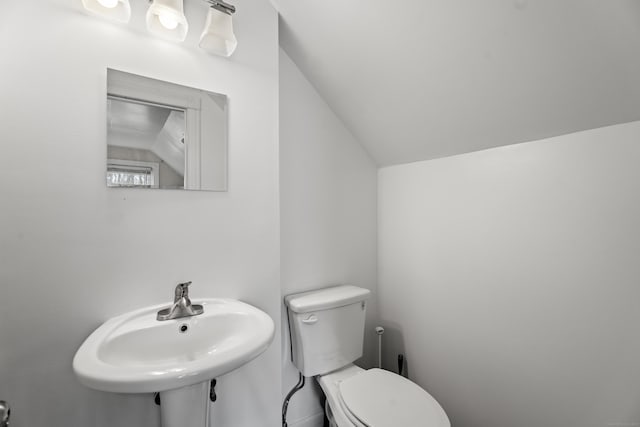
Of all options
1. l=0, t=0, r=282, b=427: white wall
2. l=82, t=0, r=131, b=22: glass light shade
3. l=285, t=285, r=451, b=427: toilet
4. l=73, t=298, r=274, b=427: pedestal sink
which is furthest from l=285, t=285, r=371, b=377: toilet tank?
l=82, t=0, r=131, b=22: glass light shade

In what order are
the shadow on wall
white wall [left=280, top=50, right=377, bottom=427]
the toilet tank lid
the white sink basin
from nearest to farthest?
the white sink basin
the toilet tank lid
white wall [left=280, top=50, right=377, bottom=427]
the shadow on wall

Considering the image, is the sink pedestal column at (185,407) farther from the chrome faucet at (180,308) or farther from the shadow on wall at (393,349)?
the shadow on wall at (393,349)

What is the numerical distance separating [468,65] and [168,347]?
1483 millimetres

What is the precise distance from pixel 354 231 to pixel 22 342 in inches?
56.8

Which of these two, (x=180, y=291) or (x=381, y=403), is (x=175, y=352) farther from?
(x=381, y=403)

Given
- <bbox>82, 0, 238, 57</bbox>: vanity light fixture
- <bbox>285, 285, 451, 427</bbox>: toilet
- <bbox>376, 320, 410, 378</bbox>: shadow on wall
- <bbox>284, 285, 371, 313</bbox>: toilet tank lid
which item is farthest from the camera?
<bbox>376, 320, 410, 378</bbox>: shadow on wall

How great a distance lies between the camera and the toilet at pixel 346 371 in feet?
3.39

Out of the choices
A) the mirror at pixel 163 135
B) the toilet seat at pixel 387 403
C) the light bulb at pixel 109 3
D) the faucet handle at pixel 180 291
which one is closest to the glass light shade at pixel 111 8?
the light bulb at pixel 109 3

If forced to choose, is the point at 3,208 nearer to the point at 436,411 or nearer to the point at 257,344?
the point at 257,344

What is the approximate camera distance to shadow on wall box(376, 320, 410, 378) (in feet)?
5.38

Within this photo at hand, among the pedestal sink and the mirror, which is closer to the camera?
the pedestal sink

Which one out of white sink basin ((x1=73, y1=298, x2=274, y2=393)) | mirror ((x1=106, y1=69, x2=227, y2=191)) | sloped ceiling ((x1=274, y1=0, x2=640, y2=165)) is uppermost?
sloped ceiling ((x1=274, y1=0, x2=640, y2=165))

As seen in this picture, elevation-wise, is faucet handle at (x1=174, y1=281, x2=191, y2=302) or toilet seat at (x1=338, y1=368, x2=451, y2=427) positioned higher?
faucet handle at (x1=174, y1=281, x2=191, y2=302)

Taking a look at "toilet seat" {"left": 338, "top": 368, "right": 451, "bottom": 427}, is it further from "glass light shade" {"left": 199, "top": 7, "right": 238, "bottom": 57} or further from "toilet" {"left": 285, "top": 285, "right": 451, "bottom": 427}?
"glass light shade" {"left": 199, "top": 7, "right": 238, "bottom": 57}
